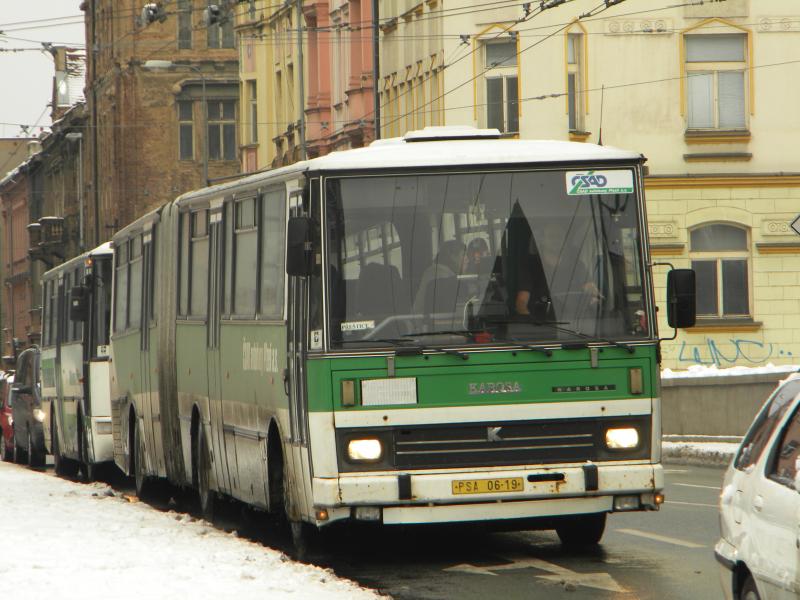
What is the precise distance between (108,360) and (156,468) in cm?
584

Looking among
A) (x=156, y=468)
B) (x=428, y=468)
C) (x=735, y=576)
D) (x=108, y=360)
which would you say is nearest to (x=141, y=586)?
(x=428, y=468)

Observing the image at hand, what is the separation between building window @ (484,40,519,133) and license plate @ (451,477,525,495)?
28523mm

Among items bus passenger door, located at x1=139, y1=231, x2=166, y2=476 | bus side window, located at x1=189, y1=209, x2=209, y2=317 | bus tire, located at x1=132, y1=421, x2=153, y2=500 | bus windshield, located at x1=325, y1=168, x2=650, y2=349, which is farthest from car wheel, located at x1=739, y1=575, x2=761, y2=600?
bus tire, located at x1=132, y1=421, x2=153, y2=500

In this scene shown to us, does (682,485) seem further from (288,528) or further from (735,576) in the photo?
(735,576)

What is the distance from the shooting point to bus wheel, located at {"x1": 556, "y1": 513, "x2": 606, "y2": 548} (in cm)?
1423

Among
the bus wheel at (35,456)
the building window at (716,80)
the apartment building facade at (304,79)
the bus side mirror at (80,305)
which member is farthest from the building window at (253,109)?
the bus side mirror at (80,305)

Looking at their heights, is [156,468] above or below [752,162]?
below

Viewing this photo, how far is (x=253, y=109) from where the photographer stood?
65.2m

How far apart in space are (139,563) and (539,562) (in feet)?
9.59

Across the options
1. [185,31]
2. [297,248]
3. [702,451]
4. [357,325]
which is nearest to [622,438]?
[357,325]

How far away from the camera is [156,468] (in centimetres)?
2086

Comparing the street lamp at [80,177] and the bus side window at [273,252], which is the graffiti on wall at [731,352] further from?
the street lamp at [80,177]

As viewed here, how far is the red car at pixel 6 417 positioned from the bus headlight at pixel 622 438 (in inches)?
1044

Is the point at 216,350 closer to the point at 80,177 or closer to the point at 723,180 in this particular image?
the point at 723,180
